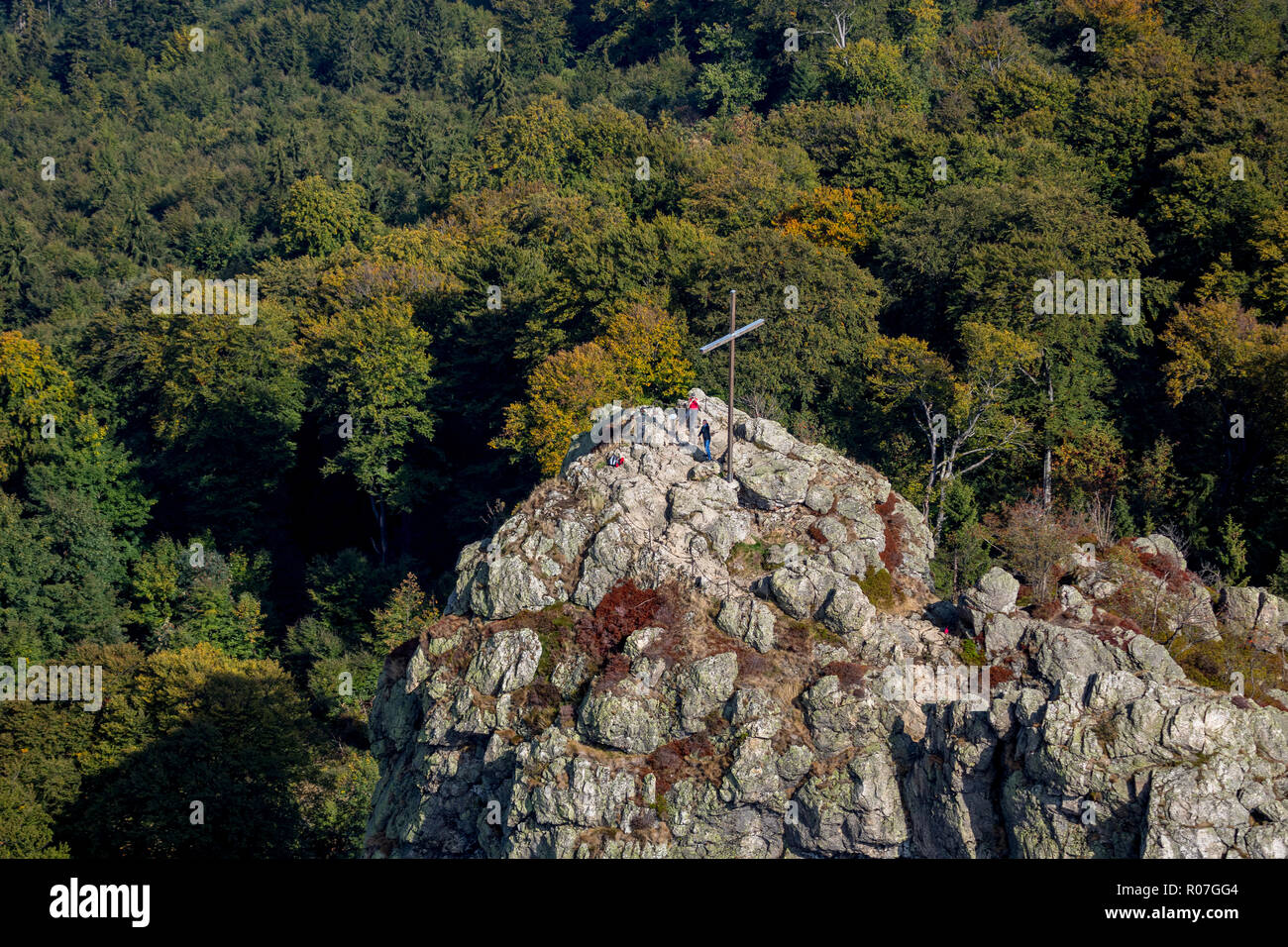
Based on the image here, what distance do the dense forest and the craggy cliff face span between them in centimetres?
845

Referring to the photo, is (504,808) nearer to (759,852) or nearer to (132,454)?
(759,852)

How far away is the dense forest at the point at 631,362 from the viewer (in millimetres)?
55562

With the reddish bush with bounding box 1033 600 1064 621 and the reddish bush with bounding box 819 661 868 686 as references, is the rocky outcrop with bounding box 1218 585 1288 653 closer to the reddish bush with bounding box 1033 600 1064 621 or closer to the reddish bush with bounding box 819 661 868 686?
the reddish bush with bounding box 1033 600 1064 621

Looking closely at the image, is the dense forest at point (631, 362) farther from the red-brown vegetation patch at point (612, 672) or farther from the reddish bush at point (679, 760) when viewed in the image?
the red-brown vegetation patch at point (612, 672)

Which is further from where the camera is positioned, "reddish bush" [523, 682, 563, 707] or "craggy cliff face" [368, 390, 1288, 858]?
"reddish bush" [523, 682, 563, 707]

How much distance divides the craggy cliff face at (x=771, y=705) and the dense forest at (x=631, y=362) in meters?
8.45

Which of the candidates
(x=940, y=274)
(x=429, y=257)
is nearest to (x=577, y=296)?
(x=940, y=274)

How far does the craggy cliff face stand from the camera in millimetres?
34031

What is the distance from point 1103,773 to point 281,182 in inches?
4285

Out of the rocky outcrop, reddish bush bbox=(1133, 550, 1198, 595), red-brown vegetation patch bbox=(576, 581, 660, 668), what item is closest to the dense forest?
reddish bush bbox=(1133, 550, 1198, 595)

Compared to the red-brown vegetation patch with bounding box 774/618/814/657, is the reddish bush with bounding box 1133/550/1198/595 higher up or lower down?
higher up

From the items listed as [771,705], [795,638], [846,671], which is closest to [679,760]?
[771,705]

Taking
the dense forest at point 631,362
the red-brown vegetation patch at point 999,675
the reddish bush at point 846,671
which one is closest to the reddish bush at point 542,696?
the reddish bush at point 846,671

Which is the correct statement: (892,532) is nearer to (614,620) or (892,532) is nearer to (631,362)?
(614,620)
